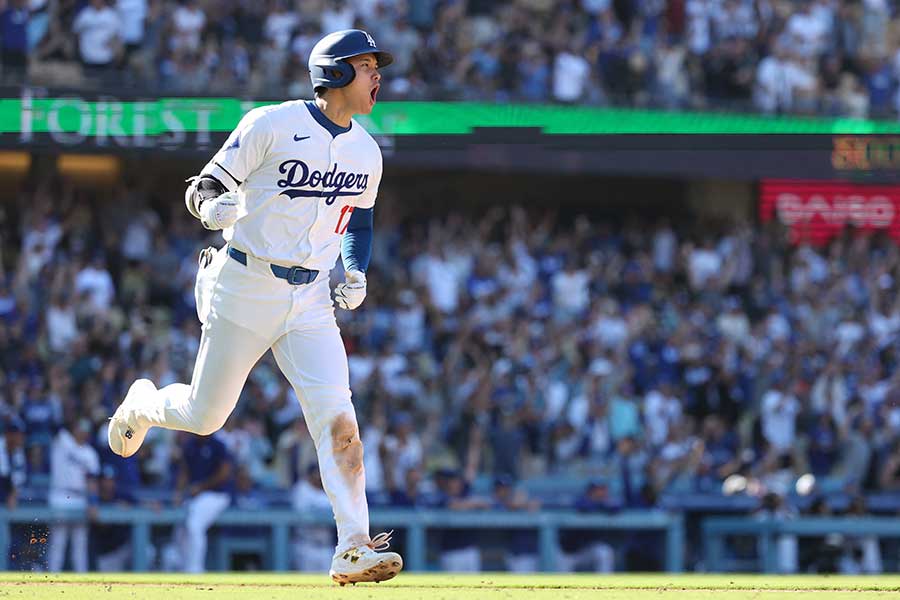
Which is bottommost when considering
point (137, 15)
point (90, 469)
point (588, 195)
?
point (90, 469)

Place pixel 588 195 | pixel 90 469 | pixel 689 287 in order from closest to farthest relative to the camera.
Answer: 1. pixel 90 469
2. pixel 689 287
3. pixel 588 195

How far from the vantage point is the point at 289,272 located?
6.45 m

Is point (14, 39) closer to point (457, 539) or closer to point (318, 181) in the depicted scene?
point (457, 539)

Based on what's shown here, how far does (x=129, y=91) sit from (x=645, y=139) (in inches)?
220

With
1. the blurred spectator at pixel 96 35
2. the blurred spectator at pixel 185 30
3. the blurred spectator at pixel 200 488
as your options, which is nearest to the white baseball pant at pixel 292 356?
the blurred spectator at pixel 200 488

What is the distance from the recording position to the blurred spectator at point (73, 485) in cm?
1244

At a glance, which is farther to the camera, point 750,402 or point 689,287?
point 689,287

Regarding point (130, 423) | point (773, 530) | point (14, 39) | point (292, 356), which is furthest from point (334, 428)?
point (14, 39)

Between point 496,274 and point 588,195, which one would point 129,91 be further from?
point 588,195

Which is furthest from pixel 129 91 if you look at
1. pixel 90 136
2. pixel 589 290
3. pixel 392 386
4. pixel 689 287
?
pixel 689 287

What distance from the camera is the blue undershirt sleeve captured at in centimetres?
681

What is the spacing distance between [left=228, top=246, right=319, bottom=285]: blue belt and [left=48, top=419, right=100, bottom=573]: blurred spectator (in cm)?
652

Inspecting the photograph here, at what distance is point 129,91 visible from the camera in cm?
1521

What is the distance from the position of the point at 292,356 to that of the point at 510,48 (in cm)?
1104
